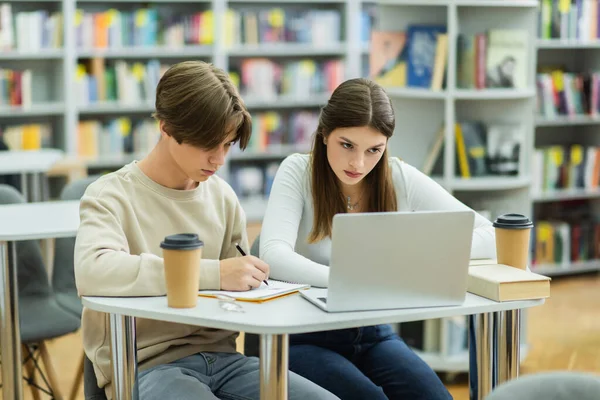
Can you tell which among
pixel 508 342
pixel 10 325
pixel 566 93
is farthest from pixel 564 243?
pixel 10 325

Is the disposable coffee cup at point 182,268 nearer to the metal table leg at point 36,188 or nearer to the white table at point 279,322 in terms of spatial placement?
the white table at point 279,322

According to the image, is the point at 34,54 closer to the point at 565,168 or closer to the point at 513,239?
the point at 565,168

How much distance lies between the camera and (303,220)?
233cm

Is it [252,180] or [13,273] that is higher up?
[13,273]

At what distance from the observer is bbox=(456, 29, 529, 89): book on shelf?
12.1ft

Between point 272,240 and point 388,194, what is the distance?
36cm

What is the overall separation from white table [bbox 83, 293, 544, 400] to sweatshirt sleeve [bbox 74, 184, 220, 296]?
0.09 feet

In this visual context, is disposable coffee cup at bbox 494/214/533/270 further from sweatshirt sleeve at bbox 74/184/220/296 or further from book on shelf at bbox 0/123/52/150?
book on shelf at bbox 0/123/52/150

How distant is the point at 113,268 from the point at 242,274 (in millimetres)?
268

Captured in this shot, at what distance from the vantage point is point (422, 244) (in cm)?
177

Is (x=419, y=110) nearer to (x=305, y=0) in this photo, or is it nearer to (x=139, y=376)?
(x=139, y=376)

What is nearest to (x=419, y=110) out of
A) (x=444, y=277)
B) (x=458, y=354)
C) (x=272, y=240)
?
(x=458, y=354)

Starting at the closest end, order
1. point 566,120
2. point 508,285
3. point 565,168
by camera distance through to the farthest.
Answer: point 508,285
point 566,120
point 565,168

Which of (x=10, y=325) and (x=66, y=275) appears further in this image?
(x=66, y=275)
